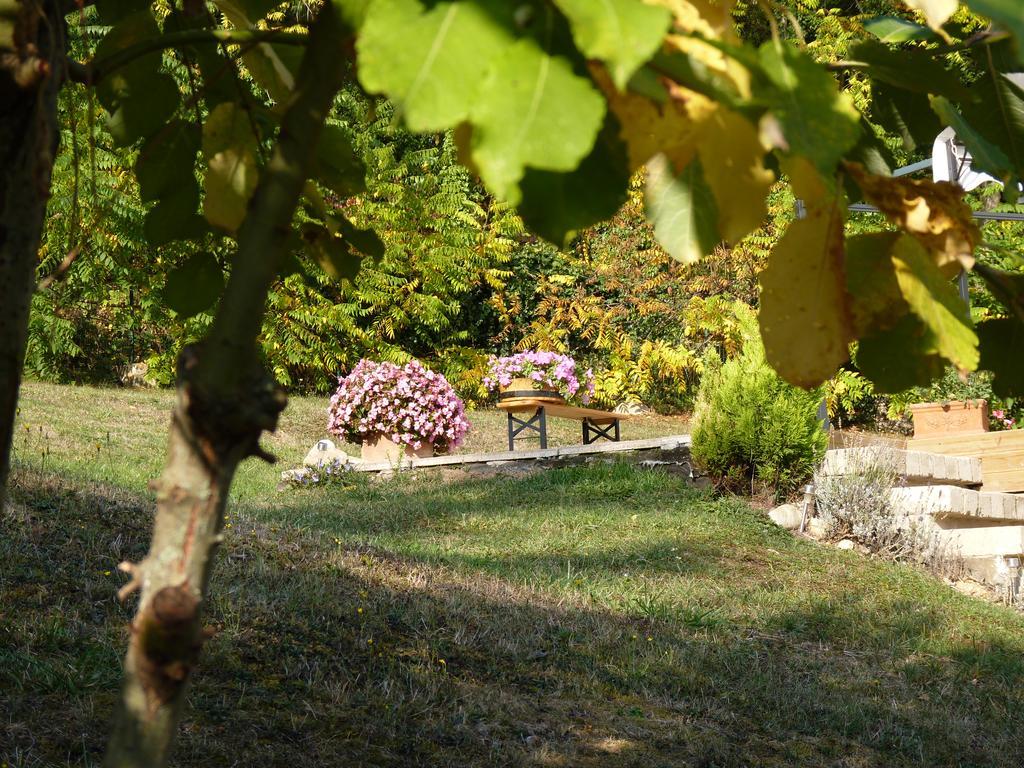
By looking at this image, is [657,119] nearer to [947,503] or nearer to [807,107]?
[807,107]

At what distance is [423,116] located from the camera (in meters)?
0.41

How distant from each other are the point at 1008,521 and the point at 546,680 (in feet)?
15.2

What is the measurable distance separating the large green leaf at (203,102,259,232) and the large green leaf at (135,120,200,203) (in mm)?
100

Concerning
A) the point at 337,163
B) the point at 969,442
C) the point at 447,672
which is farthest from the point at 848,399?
the point at 337,163

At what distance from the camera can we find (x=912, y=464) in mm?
6527

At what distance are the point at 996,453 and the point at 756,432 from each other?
173 cm

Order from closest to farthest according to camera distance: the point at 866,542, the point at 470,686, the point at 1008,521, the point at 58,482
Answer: the point at 470,686 → the point at 58,482 → the point at 866,542 → the point at 1008,521

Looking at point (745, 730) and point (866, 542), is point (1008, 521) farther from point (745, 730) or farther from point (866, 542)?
point (745, 730)

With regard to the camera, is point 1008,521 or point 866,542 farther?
point 1008,521

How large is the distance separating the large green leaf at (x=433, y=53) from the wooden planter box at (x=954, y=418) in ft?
26.0

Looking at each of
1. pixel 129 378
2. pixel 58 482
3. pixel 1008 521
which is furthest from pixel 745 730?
pixel 129 378

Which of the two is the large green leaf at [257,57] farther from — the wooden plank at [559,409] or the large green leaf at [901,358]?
the wooden plank at [559,409]

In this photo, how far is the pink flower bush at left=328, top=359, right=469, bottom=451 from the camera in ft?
29.2

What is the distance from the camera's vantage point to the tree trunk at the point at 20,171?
0.65 m
